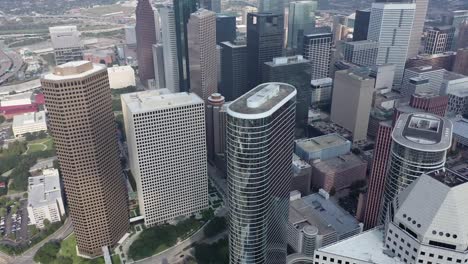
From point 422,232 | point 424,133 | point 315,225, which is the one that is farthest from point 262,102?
point 315,225

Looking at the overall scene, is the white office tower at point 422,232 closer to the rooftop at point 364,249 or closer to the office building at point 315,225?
the rooftop at point 364,249

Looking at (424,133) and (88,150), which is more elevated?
(424,133)

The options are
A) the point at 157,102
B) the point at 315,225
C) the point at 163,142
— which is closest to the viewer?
the point at 315,225

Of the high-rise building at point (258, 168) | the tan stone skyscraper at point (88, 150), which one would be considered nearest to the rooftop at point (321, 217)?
the high-rise building at point (258, 168)

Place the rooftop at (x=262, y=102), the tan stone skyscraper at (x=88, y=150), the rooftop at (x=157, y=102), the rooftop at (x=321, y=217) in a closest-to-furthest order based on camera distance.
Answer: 1. the rooftop at (x=262, y=102)
2. the tan stone skyscraper at (x=88, y=150)
3. the rooftop at (x=157, y=102)
4. the rooftop at (x=321, y=217)

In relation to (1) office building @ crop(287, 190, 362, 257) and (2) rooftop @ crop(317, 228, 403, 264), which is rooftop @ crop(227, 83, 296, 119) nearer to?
(2) rooftop @ crop(317, 228, 403, 264)

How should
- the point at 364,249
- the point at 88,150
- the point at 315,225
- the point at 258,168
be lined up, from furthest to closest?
the point at 315,225
the point at 88,150
the point at 258,168
the point at 364,249

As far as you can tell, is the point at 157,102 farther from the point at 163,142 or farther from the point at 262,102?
the point at 262,102
